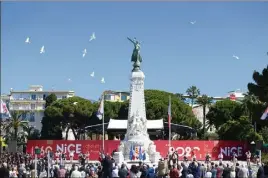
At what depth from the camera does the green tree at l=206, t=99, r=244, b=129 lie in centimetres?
8669

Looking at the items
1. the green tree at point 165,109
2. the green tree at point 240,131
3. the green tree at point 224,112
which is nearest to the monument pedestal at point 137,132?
the green tree at point 240,131

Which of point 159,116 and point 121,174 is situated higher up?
point 159,116

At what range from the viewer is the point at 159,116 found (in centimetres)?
8344

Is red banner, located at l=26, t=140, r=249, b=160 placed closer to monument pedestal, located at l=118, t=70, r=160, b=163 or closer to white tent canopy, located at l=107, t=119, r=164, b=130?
monument pedestal, located at l=118, t=70, r=160, b=163

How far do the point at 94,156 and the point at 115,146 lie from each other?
2.43 metres

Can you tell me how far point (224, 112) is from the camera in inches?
3455

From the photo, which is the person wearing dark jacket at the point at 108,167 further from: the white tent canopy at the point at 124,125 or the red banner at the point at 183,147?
the white tent canopy at the point at 124,125

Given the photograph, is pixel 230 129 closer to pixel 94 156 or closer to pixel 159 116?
pixel 159 116

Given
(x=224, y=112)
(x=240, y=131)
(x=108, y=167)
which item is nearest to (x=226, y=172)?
(x=108, y=167)

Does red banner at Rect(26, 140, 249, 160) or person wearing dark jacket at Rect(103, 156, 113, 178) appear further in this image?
red banner at Rect(26, 140, 249, 160)

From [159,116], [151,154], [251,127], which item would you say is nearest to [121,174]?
[151,154]

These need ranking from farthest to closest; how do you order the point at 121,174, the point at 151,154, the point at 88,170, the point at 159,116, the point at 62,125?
the point at 62,125 < the point at 159,116 < the point at 151,154 < the point at 88,170 < the point at 121,174

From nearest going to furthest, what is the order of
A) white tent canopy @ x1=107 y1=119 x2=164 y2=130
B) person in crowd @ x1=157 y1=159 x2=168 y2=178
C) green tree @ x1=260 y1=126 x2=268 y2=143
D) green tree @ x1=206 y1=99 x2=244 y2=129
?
person in crowd @ x1=157 y1=159 x2=168 y2=178
green tree @ x1=260 y1=126 x2=268 y2=143
white tent canopy @ x1=107 y1=119 x2=164 y2=130
green tree @ x1=206 y1=99 x2=244 y2=129

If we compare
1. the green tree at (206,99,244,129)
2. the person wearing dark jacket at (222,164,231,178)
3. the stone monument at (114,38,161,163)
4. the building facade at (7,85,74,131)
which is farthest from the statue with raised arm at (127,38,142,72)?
the building facade at (7,85,74,131)
